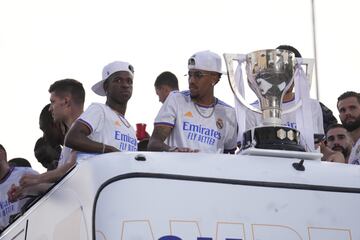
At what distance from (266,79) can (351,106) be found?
3.16 m

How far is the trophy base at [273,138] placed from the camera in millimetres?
3162

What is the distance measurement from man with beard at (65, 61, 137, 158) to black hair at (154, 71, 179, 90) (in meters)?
1.73

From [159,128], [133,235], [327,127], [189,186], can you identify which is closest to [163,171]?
[189,186]

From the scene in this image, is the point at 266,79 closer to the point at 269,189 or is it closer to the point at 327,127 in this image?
the point at 269,189

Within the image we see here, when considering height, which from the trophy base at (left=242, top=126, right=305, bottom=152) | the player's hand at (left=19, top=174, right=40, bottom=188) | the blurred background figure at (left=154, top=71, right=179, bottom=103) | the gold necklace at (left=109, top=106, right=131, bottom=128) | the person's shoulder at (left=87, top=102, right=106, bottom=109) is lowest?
the player's hand at (left=19, top=174, right=40, bottom=188)

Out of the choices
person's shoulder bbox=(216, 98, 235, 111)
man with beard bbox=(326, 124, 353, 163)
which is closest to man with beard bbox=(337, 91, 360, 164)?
man with beard bbox=(326, 124, 353, 163)

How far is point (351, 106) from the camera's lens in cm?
645

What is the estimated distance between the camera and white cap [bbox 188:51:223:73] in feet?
15.9

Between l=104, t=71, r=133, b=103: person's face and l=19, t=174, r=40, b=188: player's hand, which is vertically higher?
l=104, t=71, r=133, b=103: person's face

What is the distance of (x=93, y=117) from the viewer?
4570 mm

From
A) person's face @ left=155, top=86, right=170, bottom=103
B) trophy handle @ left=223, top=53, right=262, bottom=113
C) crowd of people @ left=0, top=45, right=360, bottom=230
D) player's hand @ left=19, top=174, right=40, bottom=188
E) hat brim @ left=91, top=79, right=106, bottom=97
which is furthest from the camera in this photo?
person's face @ left=155, top=86, right=170, bottom=103

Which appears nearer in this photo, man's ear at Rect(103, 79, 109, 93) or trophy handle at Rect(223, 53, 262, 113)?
trophy handle at Rect(223, 53, 262, 113)

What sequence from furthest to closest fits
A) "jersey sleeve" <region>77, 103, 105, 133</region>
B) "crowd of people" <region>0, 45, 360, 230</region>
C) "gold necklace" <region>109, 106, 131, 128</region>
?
"gold necklace" <region>109, 106, 131, 128</region>, "jersey sleeve" <region>77, 103, 105, 133</region>, "crowd of people" <region>0, 45, 360, 230</region>

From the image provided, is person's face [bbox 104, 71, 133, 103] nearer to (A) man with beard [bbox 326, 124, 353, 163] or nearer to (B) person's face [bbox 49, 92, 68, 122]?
(B) person's face [bbox 49, 92, 68, 122]
